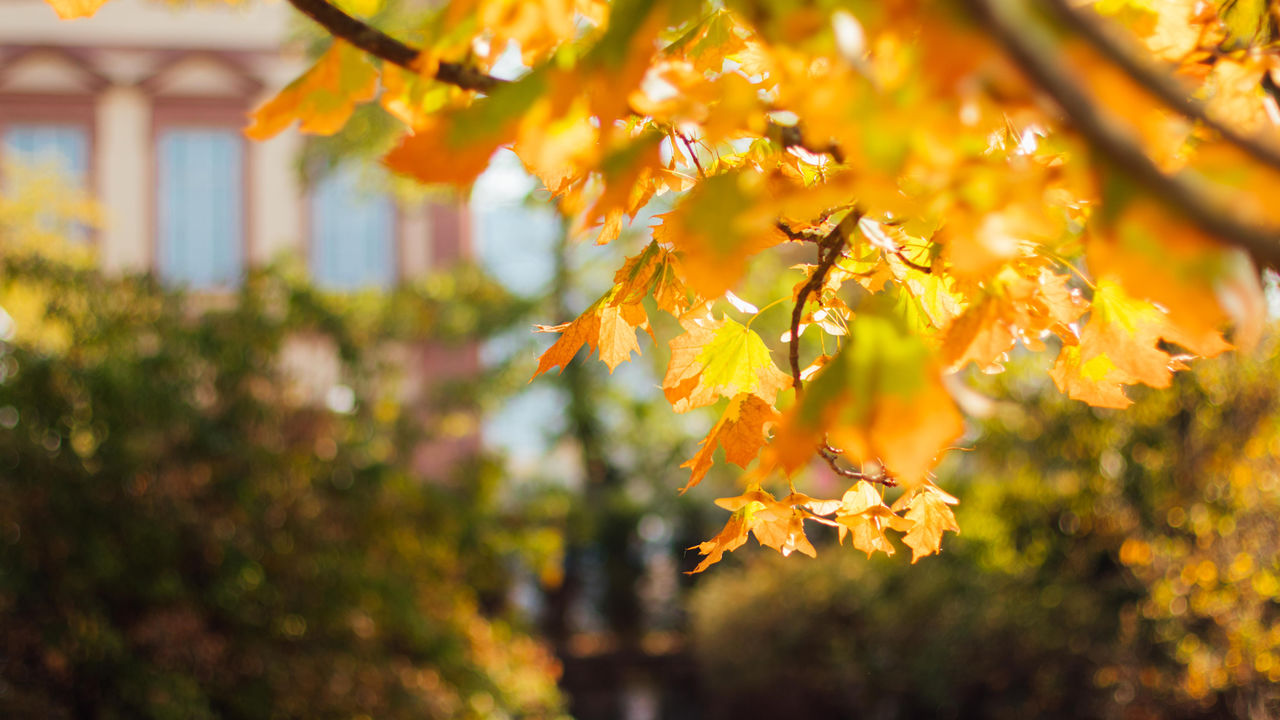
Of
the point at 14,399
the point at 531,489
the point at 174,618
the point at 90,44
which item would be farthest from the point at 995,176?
the point at 90,44

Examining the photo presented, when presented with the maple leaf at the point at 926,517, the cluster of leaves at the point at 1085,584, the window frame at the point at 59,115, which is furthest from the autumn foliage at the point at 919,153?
the window frame at the point at 59,115

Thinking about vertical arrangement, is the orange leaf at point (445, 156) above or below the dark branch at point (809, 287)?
above

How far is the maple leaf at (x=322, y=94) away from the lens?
75 cm

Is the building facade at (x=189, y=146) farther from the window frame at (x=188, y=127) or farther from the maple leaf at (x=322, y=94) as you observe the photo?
the maple leaf at (x=322, y=94)

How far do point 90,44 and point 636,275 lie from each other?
1383cm

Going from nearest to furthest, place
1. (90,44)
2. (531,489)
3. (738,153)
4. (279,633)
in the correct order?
(738,153), (279,633), (531,489), (90,44)

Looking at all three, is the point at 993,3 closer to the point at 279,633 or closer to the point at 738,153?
the point at 738,153

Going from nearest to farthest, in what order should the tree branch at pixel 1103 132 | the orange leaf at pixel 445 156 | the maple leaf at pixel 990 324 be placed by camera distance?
1. the tree branch at pixel 1103 132
2. the orange leaf at pixel 445 156
3. the maple leaf at pixel 990 324

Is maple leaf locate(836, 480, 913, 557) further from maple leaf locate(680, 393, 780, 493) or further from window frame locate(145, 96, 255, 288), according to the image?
window frame locate(145, 96, 255, 288)

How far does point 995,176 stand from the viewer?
0.41 m

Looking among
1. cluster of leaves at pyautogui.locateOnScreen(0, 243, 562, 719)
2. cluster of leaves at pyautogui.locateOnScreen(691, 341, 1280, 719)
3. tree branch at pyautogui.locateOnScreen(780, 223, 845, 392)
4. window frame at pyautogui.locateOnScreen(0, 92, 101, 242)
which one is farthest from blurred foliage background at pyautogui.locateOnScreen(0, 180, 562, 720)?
window frame at pyautogui.locateOnScreen(0, 92, 101, 242)

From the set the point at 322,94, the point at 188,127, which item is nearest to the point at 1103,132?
the point at 322,94

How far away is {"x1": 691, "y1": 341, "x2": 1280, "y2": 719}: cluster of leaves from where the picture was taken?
323 cm

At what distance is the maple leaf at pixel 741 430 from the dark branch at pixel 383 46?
0.36 metres
